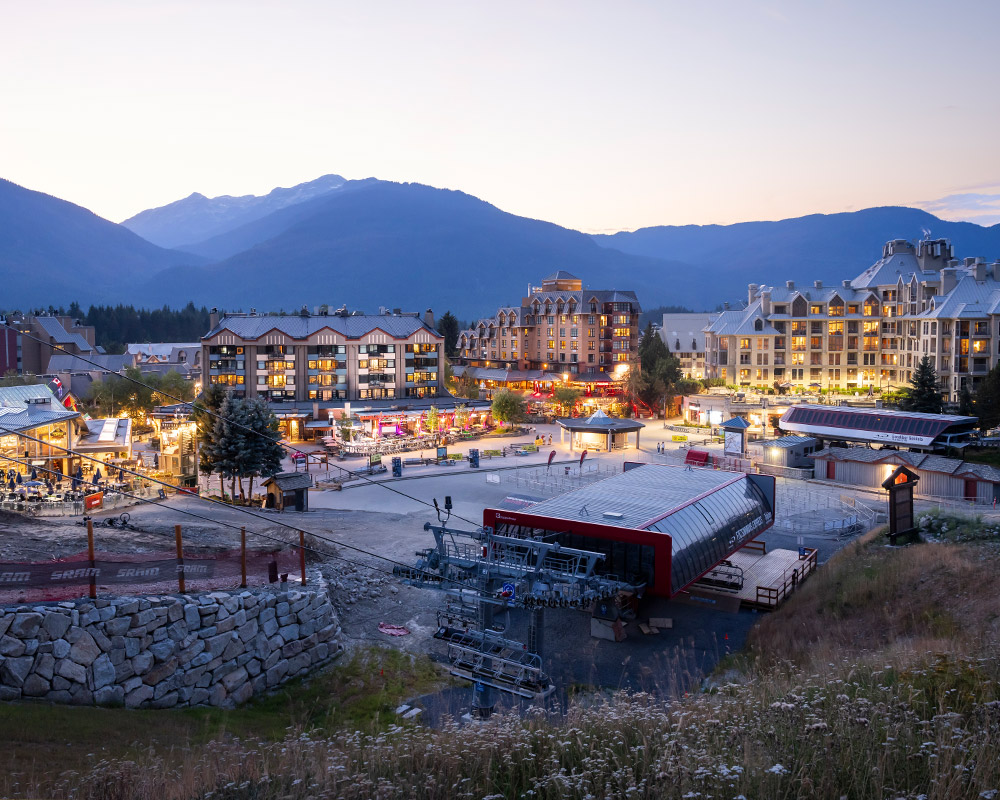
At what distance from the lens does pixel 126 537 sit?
72.9 feet

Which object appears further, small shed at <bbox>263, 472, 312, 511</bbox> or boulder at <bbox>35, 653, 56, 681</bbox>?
small shed at <bbox>263, 472, 312, 511</bbox>

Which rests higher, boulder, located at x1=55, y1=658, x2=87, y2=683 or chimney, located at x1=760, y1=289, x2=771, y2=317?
chimney, located at x1=760, y1=289, x2=771, y2=317

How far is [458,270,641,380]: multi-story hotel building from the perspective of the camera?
300ft

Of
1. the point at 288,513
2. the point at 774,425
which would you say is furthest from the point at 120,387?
the point at 774,425

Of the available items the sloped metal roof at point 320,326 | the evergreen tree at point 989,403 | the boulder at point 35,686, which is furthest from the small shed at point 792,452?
the boulder at point 35,686

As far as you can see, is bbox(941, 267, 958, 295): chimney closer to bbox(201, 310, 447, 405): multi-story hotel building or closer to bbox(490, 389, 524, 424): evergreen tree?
bbox(490, 389, 524, 424): evergreen tree

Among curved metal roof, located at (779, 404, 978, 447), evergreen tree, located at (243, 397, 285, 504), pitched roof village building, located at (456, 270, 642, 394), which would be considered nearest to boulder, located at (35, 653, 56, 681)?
evergreen tree, located at (243, 397, 285, 504)

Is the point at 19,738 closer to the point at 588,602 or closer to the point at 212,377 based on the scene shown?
the point at 588,602

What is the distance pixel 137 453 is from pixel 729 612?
115ft

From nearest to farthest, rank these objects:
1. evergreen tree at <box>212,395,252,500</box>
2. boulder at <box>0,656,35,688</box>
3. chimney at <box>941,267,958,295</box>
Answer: boulder at <box>0,656,35,688</box> → evergreen tree at <box>212,395,252,500</box> → chimney at <box>941,267,958,295</box>

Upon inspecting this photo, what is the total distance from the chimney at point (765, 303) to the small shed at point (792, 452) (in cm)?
3279

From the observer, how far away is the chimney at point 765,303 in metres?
76.0

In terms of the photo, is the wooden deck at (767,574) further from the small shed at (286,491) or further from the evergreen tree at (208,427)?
the evergreen tree at (208,427)

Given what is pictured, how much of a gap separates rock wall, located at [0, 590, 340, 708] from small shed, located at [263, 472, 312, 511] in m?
17.0
